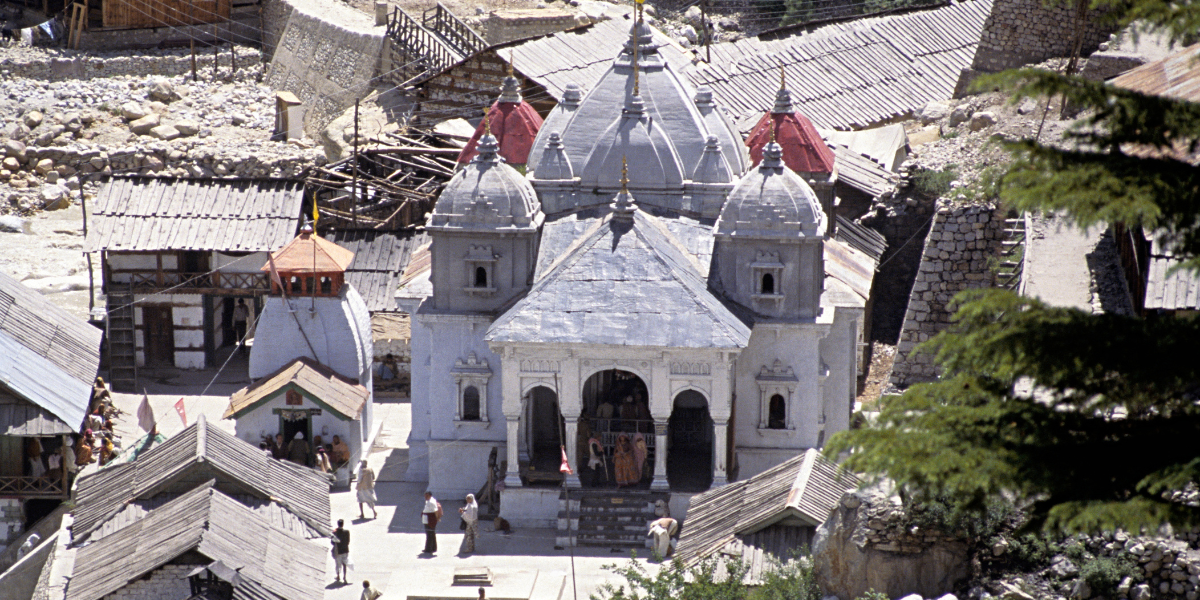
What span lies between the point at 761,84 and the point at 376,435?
23.6 m

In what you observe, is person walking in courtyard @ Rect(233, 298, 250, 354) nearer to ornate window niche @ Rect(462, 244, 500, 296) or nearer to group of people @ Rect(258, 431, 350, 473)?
group of people @ Rect(258, 431, 350, 473)

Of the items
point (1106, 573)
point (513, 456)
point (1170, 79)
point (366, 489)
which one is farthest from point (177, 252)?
point (1106, 573)

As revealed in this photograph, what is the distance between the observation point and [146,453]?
30.8 meters

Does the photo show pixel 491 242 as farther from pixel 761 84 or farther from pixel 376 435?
pixel 761 84

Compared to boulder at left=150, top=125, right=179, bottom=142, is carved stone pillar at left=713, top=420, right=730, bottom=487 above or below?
below

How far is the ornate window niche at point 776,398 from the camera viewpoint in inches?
1278

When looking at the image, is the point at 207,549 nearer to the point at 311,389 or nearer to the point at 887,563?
the point at 311,389

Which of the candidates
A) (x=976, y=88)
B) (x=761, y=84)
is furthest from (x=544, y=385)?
(x=761, y=84)

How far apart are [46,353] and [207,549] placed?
10.5 m

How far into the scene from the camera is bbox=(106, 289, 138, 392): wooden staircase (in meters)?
39.5

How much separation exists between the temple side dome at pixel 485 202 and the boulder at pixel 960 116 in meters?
18.9

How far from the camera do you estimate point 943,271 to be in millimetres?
37250

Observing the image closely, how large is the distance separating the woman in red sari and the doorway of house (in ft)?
47.8

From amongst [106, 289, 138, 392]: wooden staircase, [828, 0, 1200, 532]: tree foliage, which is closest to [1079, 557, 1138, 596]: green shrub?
[828, 0, 1200, 532]: tree foliage
